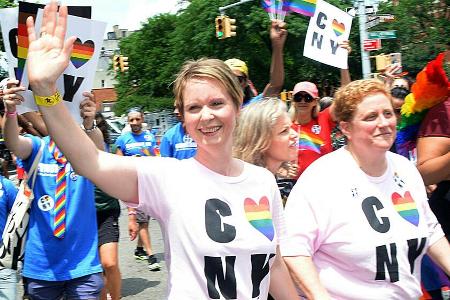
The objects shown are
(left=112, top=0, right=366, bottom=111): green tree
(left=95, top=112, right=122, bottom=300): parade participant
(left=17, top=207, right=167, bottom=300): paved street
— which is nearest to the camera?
(left=95, top=112, right=122, bottom=300): parade participant

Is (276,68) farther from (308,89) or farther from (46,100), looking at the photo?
(46,100)

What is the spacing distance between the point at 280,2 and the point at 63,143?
4.76 m

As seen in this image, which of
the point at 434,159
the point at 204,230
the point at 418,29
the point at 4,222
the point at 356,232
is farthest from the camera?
the point at 418,29

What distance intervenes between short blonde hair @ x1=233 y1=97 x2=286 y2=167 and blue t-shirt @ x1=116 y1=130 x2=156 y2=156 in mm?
5031

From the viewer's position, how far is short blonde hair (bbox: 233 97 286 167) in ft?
10.6

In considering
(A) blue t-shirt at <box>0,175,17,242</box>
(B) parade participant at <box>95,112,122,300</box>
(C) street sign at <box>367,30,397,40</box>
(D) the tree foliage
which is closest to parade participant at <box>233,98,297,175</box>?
(A) blue t-shirt at <box>0,175,17,242</box>

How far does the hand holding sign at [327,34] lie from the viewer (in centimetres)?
611

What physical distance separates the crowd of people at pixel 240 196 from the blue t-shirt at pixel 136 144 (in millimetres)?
4097

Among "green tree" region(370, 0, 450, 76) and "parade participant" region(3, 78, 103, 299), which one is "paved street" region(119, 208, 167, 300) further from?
"green tree" region(370, 0, 450, 76)

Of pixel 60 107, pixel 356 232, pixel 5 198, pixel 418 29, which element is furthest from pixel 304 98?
pixel 418 29

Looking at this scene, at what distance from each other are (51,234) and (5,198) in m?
0.45

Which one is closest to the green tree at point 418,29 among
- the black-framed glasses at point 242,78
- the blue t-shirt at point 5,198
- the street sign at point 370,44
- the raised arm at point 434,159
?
the street sign at point 370,44

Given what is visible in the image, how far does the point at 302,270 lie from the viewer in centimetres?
266

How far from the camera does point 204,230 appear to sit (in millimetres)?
2229
